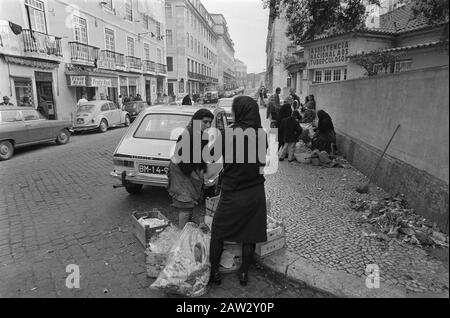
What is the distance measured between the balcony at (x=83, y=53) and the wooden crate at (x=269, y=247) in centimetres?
2074

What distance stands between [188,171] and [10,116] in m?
9.56

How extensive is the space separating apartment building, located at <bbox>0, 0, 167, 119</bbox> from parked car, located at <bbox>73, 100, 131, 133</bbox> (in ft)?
9.96

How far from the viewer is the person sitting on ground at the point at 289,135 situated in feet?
28.2

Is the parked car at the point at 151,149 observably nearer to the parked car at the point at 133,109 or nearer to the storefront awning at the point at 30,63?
the storefront awning at the point at 30,63

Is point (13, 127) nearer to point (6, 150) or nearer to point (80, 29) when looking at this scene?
point (6, 150)

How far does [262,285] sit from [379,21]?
67.9 feet

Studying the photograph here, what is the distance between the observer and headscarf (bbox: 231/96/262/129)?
9.89ft

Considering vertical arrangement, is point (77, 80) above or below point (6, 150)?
above

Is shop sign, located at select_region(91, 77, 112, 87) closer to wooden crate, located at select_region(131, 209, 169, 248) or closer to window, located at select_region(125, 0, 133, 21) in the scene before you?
window, located at select_region(125, 0, 133, 21)

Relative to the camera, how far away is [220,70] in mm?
90688

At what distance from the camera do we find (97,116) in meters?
16.2

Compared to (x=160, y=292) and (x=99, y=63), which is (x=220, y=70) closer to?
A: (x=99, y=63)

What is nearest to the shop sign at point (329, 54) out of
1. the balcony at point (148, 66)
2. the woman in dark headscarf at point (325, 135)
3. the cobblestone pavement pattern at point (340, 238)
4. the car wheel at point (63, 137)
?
the woman in dark headscarf at point (325, 135)

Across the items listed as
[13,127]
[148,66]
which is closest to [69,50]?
[13,127]
